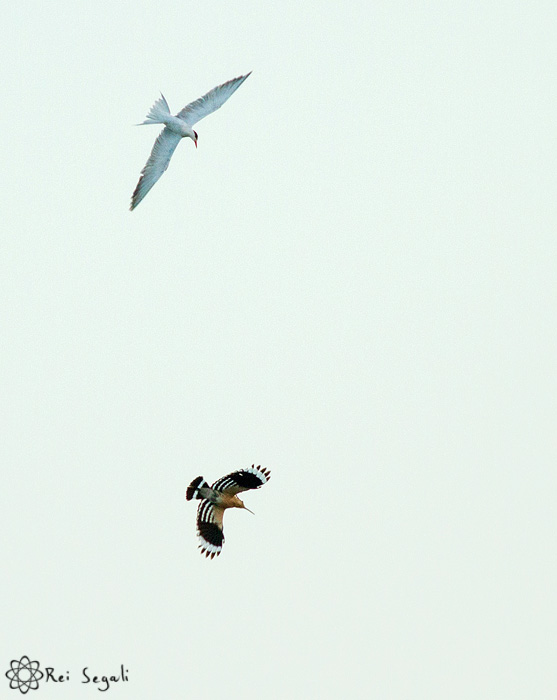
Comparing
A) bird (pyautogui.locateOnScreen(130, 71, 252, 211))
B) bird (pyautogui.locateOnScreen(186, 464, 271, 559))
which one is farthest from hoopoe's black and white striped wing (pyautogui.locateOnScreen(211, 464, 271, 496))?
bird (pyautogui.locateOnScreen(130, 71, 252, 211))

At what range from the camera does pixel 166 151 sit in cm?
3275

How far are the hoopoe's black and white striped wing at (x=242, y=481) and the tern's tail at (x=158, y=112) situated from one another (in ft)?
24.2

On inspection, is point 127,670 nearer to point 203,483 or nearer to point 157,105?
point 203,483

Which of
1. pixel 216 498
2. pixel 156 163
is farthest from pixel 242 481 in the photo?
pixel 156 163

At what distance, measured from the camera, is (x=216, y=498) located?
31.1 metres

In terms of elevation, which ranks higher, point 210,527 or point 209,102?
point 209,102

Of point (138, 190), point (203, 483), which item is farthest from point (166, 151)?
point (203, 483)

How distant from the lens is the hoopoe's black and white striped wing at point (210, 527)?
1234 inches

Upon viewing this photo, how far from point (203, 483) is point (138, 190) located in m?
6.65

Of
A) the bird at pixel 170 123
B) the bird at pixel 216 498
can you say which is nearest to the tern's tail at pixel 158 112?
the bird at pixel 170 123

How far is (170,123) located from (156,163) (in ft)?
4.80

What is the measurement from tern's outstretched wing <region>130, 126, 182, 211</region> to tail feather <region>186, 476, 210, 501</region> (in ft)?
20.1

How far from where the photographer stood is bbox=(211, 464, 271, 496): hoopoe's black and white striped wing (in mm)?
30156

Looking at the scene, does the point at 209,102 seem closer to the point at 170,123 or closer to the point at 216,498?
the point at 170,123
